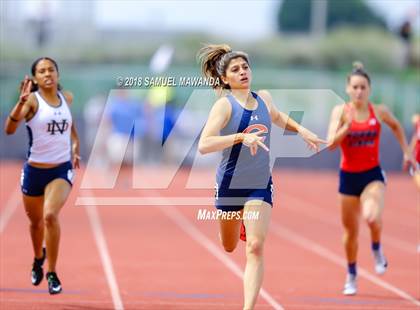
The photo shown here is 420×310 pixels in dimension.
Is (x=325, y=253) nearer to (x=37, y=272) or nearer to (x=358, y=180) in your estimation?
(x=358, y=180)

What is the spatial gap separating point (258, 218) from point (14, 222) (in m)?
10.5

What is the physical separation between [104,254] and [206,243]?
2287 mm

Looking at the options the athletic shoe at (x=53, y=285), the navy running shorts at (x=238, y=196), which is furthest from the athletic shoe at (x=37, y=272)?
the navy running shorts at (x=238, y=196)

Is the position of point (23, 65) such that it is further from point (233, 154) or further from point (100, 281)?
point (233, 154)

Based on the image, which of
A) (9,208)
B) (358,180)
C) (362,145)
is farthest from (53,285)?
(9,208)

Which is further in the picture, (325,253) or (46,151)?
(325,253)

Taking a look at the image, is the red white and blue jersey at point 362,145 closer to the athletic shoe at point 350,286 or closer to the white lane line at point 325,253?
the athletic shoe at point 350,286

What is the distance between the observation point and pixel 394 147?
32031mm

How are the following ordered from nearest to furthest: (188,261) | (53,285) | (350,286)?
(53,285) < (350,286) < (188,261)

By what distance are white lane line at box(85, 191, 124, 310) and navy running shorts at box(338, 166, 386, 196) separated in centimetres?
255

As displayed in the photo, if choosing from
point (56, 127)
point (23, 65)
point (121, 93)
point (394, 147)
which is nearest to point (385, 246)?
point (56, 127)

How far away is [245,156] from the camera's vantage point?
28.9 ft

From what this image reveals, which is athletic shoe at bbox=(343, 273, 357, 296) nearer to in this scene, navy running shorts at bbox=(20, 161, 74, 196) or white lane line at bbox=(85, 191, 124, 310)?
white lane line at bbox=(85, 191, 124, 310)

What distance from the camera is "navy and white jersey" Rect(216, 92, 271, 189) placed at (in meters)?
8.68
